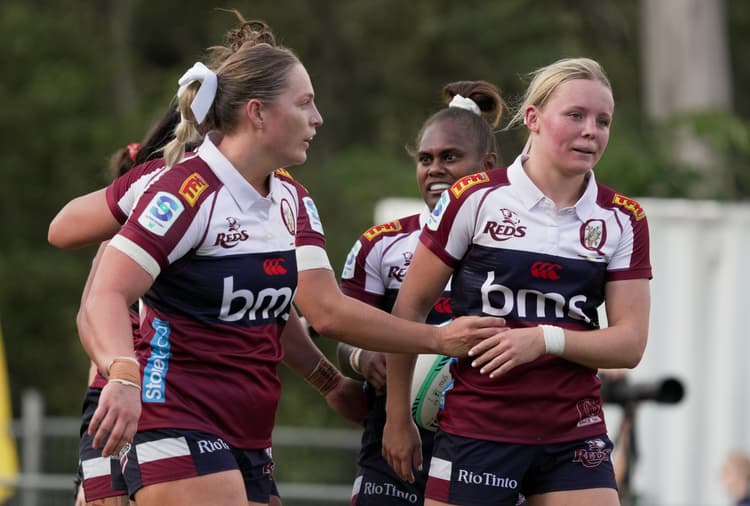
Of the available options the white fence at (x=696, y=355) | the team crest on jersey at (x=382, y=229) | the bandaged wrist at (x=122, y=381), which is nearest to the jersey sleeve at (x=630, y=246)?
the team crest on jersey at (x=382, y=229)

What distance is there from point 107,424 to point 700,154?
9814 millimetres

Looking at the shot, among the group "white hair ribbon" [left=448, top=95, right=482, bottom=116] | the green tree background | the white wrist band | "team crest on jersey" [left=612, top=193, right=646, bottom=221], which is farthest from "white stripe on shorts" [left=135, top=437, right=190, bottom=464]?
the green tree background

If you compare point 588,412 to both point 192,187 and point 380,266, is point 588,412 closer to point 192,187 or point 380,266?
point 380,266

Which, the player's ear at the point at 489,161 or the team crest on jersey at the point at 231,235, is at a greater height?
the player's ear at the point at 489,161

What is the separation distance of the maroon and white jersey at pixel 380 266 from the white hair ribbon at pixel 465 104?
0.44m

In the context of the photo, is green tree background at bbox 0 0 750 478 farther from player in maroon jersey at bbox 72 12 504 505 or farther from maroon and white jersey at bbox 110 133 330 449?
maroon and white jersey at bbox 110 133 330 449

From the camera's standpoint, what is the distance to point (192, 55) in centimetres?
2552

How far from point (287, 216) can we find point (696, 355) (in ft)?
20.9

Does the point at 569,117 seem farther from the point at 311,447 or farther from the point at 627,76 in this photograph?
the point at 627,76

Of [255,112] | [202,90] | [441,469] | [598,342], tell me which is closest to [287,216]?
[255,112]

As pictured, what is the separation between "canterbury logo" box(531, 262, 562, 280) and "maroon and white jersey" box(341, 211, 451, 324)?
0.78m

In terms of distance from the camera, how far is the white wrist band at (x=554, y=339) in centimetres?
Answer: 442

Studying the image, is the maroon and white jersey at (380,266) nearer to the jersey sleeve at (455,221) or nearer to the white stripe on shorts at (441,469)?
the jersey sleeve at (455,221)

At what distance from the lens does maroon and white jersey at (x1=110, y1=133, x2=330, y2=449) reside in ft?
13.8
